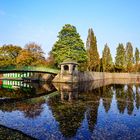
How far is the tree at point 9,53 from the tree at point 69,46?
1822cm

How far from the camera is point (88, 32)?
276ft

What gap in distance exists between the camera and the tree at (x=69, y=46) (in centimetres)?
7094

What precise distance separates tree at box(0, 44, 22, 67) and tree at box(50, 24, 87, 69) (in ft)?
59.8

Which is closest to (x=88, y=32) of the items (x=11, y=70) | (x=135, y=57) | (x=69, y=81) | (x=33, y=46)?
(x=33, y=46)

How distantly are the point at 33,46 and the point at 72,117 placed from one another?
7526cm

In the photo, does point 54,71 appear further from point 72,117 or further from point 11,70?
point 72,117

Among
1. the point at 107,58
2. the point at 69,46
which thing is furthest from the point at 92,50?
the point at 107,58

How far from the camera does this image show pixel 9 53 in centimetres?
8625

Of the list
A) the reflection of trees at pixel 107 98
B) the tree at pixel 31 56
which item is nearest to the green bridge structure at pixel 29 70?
the tree at pixel 31 56

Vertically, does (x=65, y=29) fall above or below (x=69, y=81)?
above

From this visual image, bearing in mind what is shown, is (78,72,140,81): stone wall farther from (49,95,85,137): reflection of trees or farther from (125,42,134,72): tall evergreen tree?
(49,95,85,137): reflection of trees

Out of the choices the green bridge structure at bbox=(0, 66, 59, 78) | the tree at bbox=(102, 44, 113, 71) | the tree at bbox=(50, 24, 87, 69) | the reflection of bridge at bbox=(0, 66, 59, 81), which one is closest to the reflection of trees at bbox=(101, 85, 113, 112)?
the green bridge structure at bbox=(0, 66, 59, 78)

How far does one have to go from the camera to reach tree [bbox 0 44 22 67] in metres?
82.7

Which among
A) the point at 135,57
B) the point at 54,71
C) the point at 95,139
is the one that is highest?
the point at 135,57
